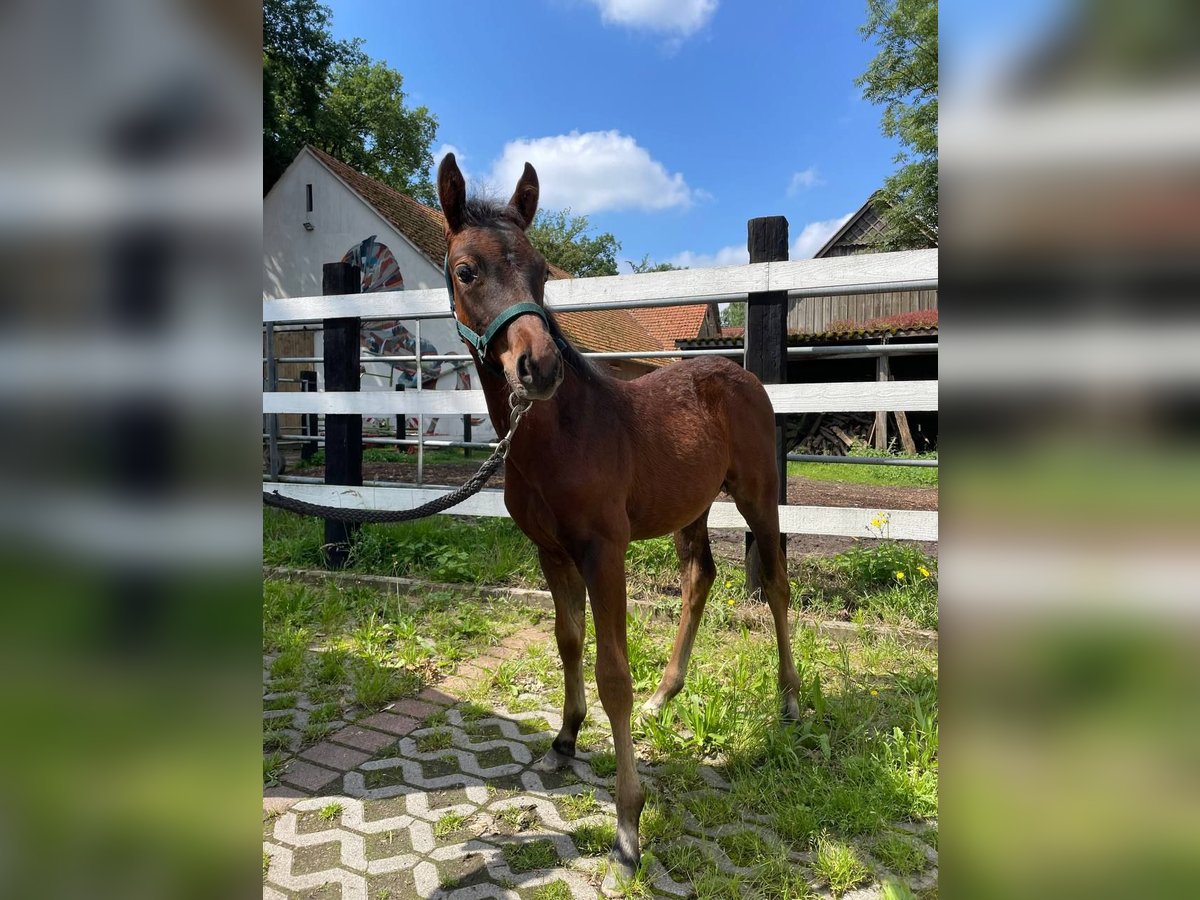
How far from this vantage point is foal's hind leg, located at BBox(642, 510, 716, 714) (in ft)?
9.34

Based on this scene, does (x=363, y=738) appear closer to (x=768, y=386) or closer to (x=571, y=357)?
(x=571, y=357)

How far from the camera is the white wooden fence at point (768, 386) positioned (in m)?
3.46

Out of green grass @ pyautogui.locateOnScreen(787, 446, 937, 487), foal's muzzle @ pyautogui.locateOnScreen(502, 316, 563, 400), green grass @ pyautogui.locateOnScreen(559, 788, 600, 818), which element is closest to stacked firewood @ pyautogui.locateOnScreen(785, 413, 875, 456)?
green grass @ pyautogui.locateOnScreen(787, 446, 937, 487)

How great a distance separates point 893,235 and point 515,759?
75.0ft

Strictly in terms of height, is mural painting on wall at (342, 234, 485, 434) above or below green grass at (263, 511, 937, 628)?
above

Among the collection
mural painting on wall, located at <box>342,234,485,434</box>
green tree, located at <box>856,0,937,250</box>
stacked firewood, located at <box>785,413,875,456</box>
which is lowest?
stacked firewood, located at <box>785,413,875,456</box>

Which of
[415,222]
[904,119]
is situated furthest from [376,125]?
[904,119]

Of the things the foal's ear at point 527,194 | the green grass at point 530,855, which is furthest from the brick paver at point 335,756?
the foal's ear at point 527,194

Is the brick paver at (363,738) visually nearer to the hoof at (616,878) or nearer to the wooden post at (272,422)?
the hoof at (616,878)

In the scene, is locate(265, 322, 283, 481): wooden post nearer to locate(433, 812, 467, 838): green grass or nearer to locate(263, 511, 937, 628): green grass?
locate(263, 511, 937, 628): green grass

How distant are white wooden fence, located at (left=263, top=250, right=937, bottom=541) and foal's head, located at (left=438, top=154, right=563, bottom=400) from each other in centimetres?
170
